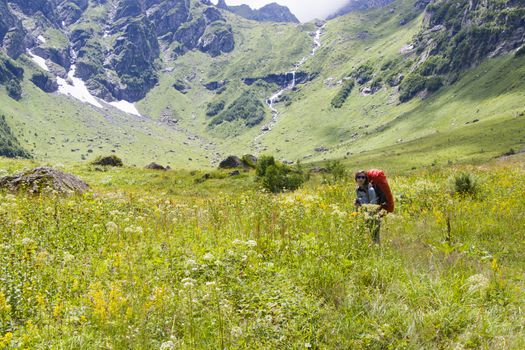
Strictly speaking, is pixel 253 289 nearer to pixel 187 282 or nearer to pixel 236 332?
pixel 236 332

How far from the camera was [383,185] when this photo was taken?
369 inches

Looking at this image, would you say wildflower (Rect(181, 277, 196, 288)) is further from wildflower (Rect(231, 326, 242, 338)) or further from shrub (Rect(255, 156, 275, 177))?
shrub (Rect(255, 156, 275, 177))

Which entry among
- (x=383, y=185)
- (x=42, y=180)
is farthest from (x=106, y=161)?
(x=383, y=185)

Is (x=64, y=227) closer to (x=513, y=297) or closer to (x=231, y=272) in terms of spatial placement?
(x=231, y=272)

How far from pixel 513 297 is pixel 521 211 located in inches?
266

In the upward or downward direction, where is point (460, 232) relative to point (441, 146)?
upward

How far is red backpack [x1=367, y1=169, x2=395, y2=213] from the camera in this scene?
9.27 meters

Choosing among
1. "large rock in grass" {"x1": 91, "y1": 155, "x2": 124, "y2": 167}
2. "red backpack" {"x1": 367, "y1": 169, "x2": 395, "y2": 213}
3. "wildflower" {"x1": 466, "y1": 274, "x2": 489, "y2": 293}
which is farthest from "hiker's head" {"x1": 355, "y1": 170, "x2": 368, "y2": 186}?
"large rock in grass" {"x1": 91, "y1": 155, "x2": 124, "y2": 167}

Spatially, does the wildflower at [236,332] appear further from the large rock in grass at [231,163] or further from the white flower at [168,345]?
the large rock in grass at [231,163]

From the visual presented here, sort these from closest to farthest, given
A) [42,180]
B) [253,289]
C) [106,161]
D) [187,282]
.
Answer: [187,282] < [253,289] < [42,180] < [106,161]

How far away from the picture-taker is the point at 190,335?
461 centimetres

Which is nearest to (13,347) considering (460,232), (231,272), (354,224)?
(231,272)

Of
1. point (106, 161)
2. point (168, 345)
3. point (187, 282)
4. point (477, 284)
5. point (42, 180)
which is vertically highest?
point (42, 180)

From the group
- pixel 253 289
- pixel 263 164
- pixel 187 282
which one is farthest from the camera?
pixel 263 164
